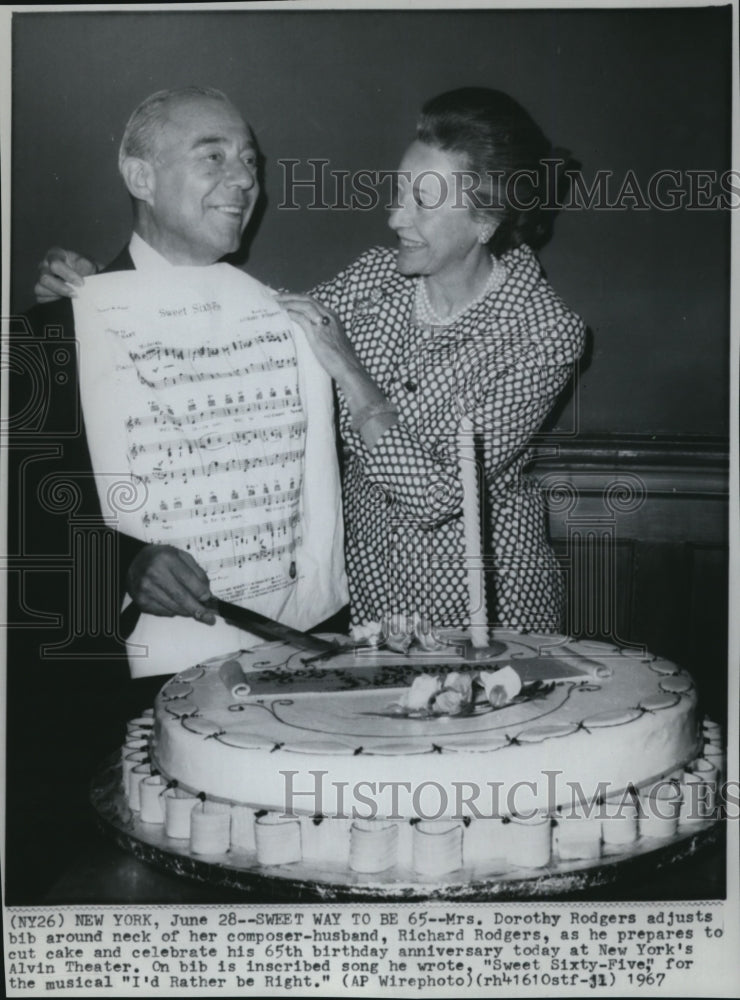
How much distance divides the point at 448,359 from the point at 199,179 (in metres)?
0.62

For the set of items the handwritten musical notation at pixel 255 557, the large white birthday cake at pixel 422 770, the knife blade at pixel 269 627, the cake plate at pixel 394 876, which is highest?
the handwritten musical notation at pixel 255 557

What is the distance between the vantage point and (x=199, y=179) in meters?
2.14

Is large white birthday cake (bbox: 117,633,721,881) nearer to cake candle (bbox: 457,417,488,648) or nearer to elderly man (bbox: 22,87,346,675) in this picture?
cake candle (bbox: 457,417,488,648)

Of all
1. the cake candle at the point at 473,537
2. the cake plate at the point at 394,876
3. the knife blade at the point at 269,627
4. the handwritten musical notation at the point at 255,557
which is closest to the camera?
the cake plate at the point at 394,876

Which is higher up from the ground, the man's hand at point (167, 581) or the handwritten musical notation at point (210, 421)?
the handwritten musical notation at point (210, 421)

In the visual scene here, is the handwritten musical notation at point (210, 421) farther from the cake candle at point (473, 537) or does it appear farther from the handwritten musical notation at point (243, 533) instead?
the cake candle at point (473, 537)

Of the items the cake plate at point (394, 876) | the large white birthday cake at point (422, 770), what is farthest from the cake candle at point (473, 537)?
the cake plate at point (394, 876)

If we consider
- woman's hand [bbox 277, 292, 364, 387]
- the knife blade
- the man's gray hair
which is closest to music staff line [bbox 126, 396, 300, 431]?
woman's hand [bbox 277, 292, 364, 387]

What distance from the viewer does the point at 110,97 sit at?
2129 millimetres

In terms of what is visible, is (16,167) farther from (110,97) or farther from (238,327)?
(238,327)

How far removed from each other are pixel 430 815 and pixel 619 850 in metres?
0.30

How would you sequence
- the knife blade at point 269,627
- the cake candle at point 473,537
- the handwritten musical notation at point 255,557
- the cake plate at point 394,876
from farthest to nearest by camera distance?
the handwritten musical notation at point 255,557 < the knife blade at point 269,627 < the cake candle at point 473,537 < the cake plate at point 394,876

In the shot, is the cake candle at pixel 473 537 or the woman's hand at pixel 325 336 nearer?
the cake candle at pixel 473 537

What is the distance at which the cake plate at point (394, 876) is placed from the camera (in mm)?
1559
